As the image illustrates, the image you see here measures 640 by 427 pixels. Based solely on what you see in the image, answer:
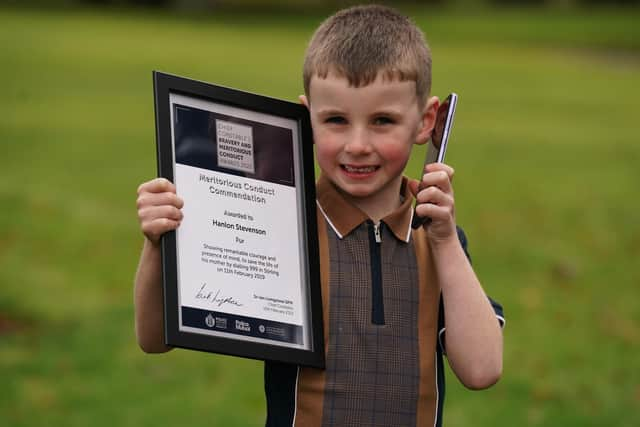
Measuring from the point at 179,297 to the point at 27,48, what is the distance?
20052mm

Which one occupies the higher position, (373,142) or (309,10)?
(373,142)

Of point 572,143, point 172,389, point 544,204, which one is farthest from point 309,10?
point 172,389

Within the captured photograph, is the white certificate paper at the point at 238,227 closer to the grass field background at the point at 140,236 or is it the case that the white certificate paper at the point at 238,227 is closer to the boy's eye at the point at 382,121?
the boy's eye at the point at 382,121

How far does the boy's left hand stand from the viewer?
9.47 feet

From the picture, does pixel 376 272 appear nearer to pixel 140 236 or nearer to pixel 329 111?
pixel 329 111

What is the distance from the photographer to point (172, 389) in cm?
678

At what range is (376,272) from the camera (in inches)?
116

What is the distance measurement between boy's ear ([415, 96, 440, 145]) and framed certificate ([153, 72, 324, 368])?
300mm

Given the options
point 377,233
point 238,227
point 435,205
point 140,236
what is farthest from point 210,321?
point 140,236

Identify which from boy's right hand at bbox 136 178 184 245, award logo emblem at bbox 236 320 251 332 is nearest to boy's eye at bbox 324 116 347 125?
boy's right hand at bbox 136 178 184 245

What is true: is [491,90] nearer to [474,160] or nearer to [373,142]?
[474,160]

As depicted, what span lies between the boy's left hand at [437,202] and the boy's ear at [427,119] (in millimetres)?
123
